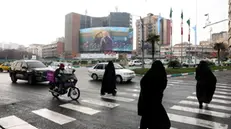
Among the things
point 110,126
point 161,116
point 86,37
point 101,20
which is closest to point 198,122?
point 161,116

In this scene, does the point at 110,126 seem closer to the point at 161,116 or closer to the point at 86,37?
the point at 161,116

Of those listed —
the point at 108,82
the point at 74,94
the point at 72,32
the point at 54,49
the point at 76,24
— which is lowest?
the point at 74,94

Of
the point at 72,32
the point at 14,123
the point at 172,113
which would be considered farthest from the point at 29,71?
the point at 72,32

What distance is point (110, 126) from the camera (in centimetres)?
500

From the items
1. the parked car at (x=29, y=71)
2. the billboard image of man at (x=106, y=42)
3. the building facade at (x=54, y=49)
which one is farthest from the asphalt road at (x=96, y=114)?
the building facade at (x=54, y=49)

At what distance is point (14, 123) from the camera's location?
528 centimetres

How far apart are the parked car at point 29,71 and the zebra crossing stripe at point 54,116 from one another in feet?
22.7

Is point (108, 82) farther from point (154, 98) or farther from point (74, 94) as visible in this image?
point (154, 98)

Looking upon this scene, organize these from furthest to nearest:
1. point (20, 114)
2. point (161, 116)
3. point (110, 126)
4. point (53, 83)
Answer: point (53, 83) < point (20, 114) < point (110, 126) < point (161, 116)

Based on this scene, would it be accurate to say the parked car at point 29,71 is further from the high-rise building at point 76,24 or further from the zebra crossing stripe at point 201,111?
the high-rise building at point 76,24

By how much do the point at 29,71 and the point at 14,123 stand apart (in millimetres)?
8793

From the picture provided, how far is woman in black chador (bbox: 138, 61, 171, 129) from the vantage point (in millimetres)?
4023

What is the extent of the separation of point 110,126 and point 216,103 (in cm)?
472

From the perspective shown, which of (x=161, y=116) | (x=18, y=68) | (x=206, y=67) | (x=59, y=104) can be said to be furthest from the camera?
(x=18, y=68)
